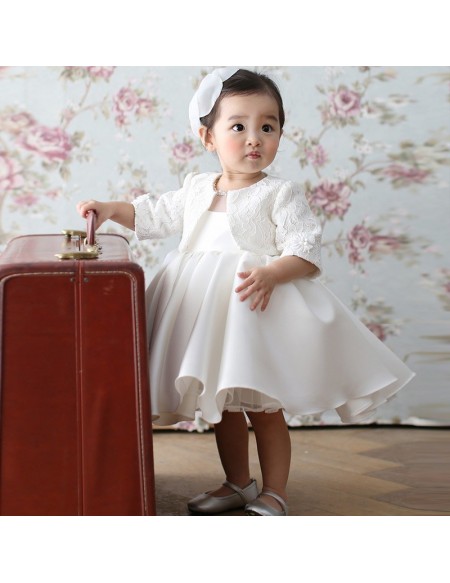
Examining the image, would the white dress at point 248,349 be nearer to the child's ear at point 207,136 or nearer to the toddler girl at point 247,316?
the toddler girl at point 247,316

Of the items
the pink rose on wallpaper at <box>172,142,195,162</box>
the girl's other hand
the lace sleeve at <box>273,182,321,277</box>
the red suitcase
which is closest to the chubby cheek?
the lace sleeve at <box>273,182,321,277</box>

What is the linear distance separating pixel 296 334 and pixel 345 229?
95cm

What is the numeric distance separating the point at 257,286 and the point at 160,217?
0.36m

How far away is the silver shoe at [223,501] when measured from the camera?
1.64 metres

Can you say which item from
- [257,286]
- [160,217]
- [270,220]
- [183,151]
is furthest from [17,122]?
[257,286]

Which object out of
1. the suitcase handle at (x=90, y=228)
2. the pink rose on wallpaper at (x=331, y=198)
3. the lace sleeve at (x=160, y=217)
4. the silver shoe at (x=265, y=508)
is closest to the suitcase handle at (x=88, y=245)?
the suitcase handle at (x=90, y=228)

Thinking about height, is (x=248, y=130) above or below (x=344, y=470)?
above

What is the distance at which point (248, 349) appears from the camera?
1427mm

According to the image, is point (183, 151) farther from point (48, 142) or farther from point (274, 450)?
point (274, 450)

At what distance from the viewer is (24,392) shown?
1278 millimetres

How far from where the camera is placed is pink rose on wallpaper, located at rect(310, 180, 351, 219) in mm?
2373

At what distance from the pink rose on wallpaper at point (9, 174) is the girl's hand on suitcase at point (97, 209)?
71 cm

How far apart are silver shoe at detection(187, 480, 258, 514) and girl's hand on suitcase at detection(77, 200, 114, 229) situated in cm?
56

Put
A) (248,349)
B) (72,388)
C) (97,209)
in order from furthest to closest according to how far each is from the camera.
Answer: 1. (97,209)
2. (248,349)
3. (72,388)
